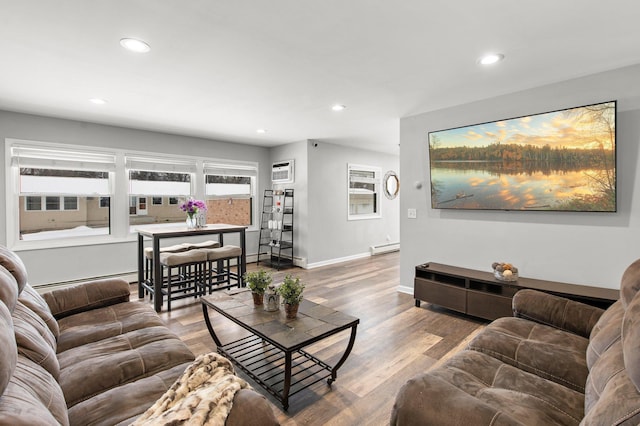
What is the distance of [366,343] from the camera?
284 cm

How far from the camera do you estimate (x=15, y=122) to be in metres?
4.00

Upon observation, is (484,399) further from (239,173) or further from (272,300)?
(239,173)

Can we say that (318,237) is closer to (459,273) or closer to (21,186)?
(459,273)

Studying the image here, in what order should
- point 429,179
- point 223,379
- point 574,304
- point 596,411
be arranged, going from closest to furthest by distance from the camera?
point 596,411 → point 223,379 → point 574,304 → point 429,179

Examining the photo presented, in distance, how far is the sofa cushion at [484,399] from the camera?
109 centimetres

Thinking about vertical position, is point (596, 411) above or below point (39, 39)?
below

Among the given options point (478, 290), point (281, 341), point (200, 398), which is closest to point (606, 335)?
point (281, 341)

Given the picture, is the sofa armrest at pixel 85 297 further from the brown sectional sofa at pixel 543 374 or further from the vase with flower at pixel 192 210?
the brown sectional sofa at pixel 543 374

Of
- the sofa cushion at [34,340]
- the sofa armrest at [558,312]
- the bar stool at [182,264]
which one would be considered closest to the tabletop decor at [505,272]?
the sofa armrest at [558,312]

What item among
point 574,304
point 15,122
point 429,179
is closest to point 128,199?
point 15,122

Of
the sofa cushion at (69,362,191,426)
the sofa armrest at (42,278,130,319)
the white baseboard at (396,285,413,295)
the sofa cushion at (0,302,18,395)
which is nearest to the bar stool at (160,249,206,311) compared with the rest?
the sofa armrest at (42,278,130,319)

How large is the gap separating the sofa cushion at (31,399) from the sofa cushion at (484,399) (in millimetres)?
1120

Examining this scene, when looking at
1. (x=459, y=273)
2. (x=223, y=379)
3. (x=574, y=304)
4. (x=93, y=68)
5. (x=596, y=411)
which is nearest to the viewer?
(x=596, y=411)

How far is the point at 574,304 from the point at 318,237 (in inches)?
169
